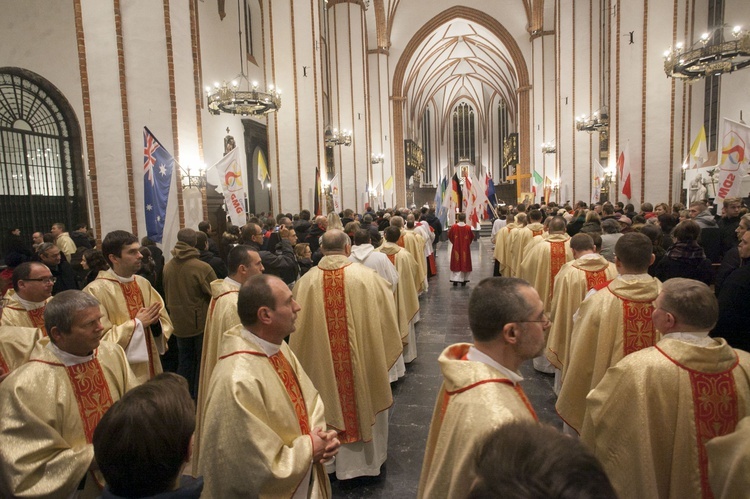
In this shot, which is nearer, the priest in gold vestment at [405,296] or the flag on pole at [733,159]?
the priest in gold vestment at [405,296]

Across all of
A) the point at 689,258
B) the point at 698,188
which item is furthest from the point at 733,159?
the point at 689,258

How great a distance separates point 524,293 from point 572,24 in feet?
66.6

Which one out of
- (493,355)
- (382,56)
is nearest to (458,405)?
(493,355)

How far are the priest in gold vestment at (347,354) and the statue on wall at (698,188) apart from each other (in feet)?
33.8

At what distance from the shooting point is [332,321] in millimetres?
3773

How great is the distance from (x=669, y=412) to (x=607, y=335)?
1165 mm

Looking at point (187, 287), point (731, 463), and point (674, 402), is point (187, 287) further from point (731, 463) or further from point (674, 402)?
point (731, 463)

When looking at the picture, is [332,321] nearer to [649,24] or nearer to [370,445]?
[370,445]

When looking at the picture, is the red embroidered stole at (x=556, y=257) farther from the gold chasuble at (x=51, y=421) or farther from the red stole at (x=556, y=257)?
the gold chasuble at (x=51, y=421)

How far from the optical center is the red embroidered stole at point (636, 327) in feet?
11.0

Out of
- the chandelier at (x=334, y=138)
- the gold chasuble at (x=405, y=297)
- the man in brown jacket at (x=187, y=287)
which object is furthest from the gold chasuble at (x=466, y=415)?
the chandelier at (x=334, y=138)

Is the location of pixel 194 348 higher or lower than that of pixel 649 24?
lower

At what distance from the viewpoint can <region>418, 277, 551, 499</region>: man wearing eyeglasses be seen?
166 centimetres

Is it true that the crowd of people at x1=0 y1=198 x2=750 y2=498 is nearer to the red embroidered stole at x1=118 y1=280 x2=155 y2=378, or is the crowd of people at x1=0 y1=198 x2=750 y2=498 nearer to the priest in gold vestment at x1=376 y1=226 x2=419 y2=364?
the red embroidered stole at x1=118 y1=280 x2=155 y2=378
